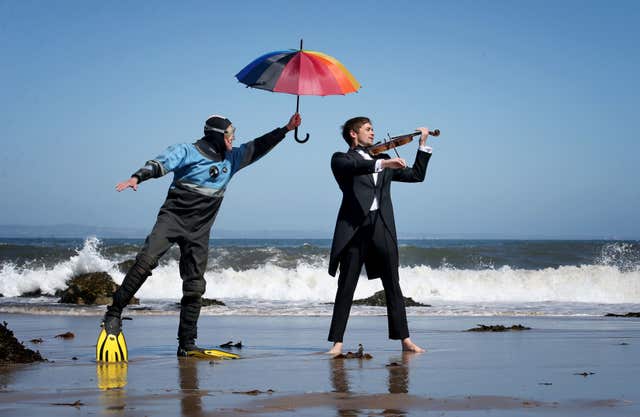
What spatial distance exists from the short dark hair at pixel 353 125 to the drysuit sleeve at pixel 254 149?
0.56m

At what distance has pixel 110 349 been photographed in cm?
712

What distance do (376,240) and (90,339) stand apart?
3636 millimetres

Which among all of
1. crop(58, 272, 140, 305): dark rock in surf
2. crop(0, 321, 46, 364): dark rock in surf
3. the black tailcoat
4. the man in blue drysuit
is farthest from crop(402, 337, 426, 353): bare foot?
crop(58, 272, 140, 305): dark rock in surf

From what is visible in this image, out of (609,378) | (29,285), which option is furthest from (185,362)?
(29,285)

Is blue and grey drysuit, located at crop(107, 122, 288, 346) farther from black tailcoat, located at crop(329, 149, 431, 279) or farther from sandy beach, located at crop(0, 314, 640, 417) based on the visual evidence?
black tailcoat, located at crop(329, 149, 431, 279)

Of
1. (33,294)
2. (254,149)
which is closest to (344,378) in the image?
(254,149)

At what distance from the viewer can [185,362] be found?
23.0ft

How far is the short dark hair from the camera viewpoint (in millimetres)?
7621

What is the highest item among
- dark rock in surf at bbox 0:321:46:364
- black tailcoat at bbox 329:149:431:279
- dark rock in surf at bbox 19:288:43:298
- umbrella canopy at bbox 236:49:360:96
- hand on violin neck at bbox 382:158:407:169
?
umbrella canopy at bbox 236:49:360:96

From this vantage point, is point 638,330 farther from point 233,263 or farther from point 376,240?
point 233,263

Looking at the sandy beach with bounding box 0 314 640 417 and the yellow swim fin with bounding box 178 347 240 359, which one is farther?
the yellow swim fin with bounding box 178 347 240 359

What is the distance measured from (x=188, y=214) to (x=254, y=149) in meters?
0.87

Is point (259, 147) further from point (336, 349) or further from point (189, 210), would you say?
point (336, 349)

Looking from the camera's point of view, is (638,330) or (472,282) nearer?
(638,330)
